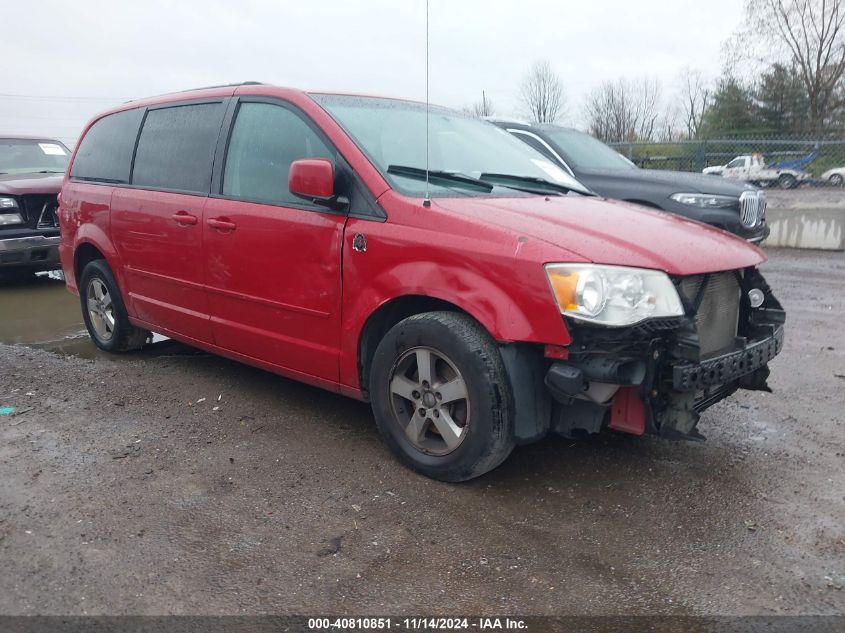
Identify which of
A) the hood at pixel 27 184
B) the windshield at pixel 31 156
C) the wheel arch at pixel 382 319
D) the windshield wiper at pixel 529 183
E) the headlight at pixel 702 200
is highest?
the windshield at pixel 31 156

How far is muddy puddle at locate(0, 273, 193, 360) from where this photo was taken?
5.64 metres

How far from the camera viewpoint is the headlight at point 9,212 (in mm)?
8062

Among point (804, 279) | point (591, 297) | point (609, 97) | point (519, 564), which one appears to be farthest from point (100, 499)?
point (609, 97)

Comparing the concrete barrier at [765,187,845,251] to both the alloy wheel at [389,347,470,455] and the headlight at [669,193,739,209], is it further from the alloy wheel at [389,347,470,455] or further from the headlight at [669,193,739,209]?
the alloy wheel at [389,347,470,455]

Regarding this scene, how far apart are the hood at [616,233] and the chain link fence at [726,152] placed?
35.6 ft

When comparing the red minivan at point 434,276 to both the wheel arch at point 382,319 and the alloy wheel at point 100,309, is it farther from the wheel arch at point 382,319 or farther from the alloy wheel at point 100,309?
the alloy wheel at point 100,309

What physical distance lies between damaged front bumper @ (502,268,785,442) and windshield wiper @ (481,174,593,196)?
3.91 ft

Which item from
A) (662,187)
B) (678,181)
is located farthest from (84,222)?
(678,181)

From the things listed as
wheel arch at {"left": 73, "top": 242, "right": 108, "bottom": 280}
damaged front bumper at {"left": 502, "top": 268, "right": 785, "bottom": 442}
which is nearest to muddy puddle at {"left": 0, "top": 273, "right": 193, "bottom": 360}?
wheel arch at {"left": 73, "top": 242, "right": 108, "bottom": 280}

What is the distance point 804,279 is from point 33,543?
884cm

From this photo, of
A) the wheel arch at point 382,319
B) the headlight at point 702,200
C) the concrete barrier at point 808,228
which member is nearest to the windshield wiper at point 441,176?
the wheel arch at point 382,319

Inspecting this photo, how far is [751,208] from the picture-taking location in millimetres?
7828

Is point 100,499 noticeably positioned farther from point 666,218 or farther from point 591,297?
point 666,218

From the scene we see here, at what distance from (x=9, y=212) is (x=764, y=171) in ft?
45.2
